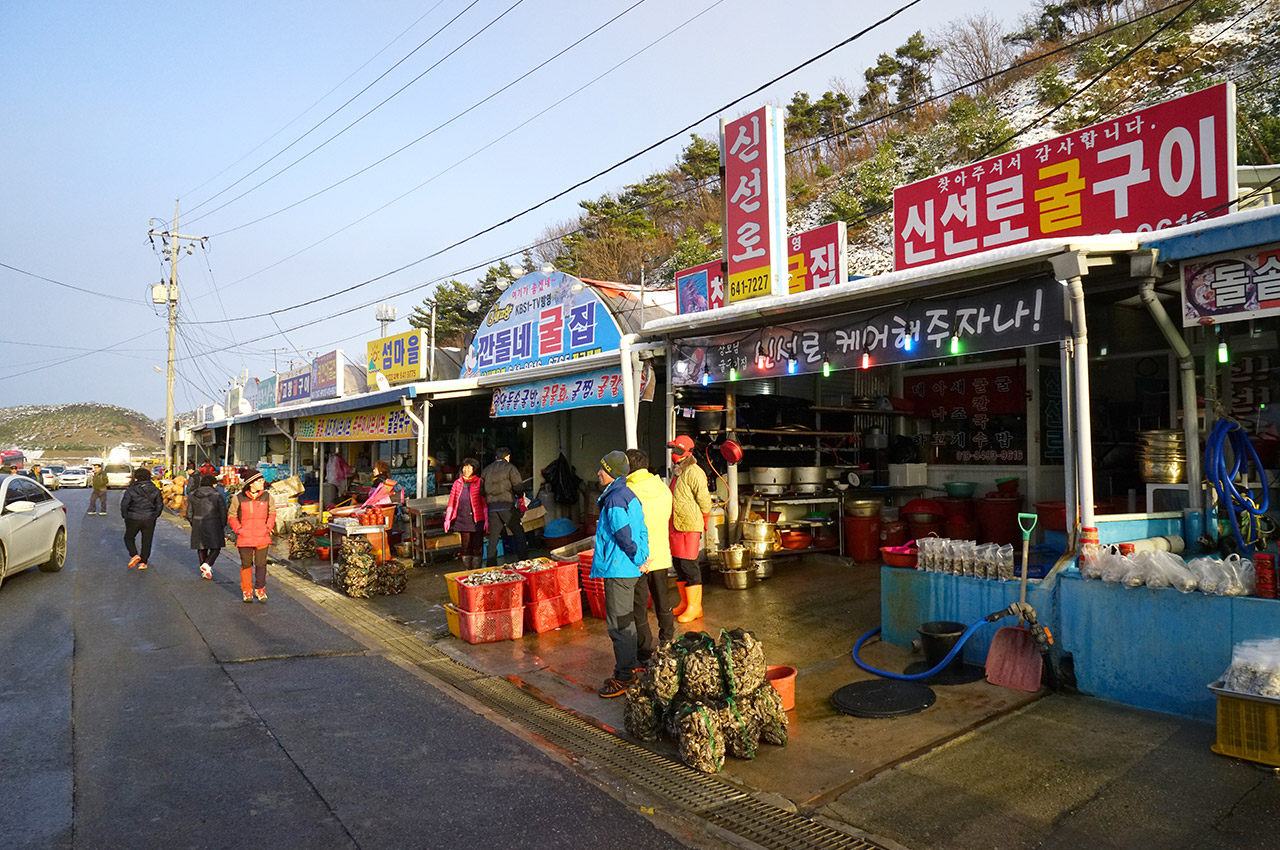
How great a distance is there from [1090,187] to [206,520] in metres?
12.3

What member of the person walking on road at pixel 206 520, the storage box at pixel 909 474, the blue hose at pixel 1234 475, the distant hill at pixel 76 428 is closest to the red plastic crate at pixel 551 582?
the storage box at pixel 909 474

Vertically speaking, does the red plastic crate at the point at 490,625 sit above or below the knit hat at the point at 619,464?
below

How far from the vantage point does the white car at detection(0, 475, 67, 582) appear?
9859mm

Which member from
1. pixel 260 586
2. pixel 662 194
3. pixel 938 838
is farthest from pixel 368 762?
pixel 662 194

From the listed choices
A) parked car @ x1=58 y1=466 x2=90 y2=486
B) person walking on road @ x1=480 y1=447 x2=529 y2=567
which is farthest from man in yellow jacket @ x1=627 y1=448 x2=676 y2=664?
parked car @ x1=58 y1=466 x2=90 y2=486

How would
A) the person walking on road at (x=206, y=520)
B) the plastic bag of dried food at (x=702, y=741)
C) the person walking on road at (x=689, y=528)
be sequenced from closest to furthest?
1. the plastic bag of dried food at (x=702, y=741)
2. the person walking on road at (x=689, y=528)
3. the person walking on road at (x=206, y=520)

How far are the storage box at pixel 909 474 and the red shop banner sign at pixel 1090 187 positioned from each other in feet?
11.1

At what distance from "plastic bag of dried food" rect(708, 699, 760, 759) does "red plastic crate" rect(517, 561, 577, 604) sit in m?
3.48

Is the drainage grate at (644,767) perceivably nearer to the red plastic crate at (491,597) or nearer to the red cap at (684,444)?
the red plastic crate at (491,597)

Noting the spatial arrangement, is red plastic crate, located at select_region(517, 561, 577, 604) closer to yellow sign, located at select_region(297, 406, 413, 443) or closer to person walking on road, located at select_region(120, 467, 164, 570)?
yellow sign, located at select_region(297, 406, 413, 443)

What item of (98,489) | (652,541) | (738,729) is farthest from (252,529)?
(98,489)

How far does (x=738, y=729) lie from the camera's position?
184 inches

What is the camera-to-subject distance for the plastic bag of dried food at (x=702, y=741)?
4.54m

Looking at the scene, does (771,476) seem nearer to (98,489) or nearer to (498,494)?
(498,494)
